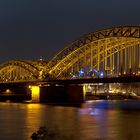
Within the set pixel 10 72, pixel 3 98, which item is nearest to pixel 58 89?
pixel 3 98

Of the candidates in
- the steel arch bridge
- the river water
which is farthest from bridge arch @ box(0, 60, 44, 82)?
the river water

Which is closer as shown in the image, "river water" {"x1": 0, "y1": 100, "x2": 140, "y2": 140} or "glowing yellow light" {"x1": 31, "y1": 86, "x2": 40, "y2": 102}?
"river water" {"x1": 0, "y1": 100, "x2": 140, "y2": 140}

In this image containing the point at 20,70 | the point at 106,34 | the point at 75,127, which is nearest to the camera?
the point at 75,127

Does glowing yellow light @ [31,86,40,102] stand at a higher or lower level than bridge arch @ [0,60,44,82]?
lower

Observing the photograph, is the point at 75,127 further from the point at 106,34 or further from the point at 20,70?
the point at 20,70

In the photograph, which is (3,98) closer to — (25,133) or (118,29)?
(118,29)

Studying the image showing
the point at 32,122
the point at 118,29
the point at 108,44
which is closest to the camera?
the point at 32,122

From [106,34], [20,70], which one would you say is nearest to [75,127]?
[106,34]

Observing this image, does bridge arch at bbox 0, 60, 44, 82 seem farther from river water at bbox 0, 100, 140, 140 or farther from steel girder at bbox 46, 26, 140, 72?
river water at bbox 0, 100, 140, 140

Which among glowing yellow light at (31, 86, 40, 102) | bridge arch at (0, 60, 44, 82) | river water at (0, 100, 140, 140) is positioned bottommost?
river water at (0, 100, 140, 140)

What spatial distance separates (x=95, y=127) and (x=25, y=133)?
31.0 ft

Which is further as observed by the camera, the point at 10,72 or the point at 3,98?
the point at 10,72

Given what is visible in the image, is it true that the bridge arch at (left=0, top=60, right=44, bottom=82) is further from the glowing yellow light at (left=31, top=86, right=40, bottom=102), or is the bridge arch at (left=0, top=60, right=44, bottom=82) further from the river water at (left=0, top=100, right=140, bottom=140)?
the river water at (left=0, top=100, right=140, bottom=140)

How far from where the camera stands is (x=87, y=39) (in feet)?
377
